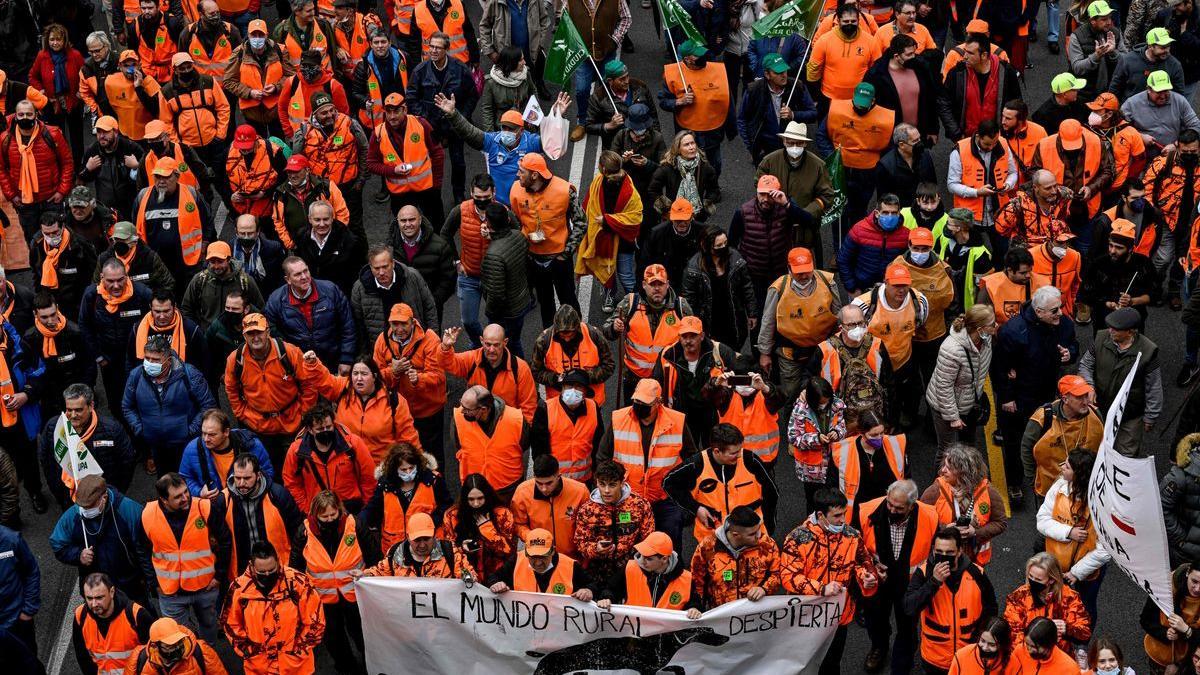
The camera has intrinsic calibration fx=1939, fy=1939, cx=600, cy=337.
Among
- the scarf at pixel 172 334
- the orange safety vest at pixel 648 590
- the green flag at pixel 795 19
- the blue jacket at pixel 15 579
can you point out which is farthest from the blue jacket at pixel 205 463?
the green flag at pixel 795 19

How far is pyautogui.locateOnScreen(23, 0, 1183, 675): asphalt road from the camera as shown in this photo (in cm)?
1437

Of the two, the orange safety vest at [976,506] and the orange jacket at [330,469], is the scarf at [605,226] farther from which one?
the orange safety vest at [976,506]

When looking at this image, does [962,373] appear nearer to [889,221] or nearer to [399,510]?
[889,221]

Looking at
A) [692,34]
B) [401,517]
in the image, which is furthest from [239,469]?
[692,34]

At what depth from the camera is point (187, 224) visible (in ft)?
56.3

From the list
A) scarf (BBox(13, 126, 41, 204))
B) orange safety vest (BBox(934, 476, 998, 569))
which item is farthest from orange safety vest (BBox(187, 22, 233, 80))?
orange safety vest (BBox(934, 476, 998, 569))

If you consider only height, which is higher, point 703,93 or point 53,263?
point 703,93

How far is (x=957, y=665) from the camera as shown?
12281mm

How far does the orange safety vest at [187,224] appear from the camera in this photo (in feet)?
55.9

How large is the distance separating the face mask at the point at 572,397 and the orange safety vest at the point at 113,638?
3420 millimetres

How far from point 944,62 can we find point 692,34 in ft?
8.62

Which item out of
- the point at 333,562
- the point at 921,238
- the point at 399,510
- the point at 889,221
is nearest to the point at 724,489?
the point at 399,510

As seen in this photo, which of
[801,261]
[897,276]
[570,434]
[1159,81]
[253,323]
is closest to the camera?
[570,434]

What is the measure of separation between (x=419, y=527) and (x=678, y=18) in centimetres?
782
